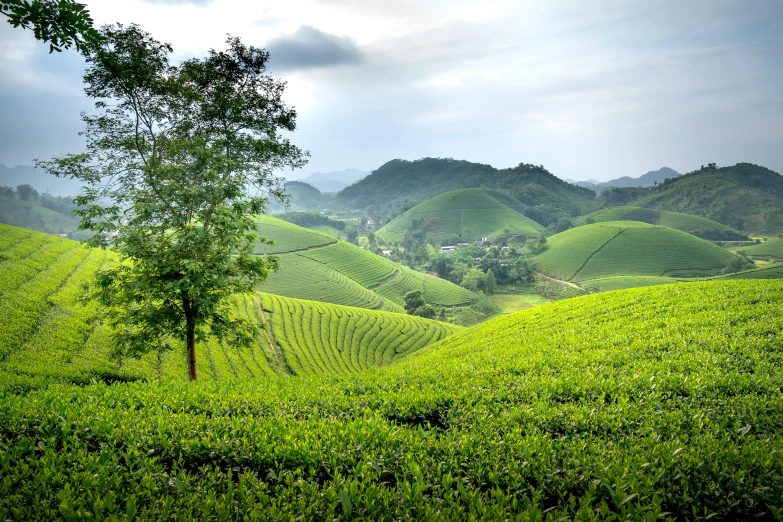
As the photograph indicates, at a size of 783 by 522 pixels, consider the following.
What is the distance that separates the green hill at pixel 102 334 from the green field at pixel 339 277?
2328 cm

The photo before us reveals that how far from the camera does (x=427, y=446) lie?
15.9 feet

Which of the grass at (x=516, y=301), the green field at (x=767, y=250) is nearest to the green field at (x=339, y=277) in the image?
the grass at (x=516, y=301)

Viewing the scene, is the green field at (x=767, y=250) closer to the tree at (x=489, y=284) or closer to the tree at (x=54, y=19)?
the tree at (x=489, y=284)

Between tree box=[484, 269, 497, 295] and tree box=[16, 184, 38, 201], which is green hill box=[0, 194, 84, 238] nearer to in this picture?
tree box=[16, 184, 38, 201]

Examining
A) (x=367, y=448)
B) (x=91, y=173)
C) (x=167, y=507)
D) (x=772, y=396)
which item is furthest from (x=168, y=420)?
(x=91, y=173)

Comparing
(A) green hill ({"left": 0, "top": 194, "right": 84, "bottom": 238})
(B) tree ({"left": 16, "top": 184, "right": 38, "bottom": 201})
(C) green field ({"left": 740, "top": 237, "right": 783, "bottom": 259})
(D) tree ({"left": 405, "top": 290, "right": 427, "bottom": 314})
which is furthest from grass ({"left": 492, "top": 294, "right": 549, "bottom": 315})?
(B) tree ({"left": 16, "top": 184, "right": 38, "bottom": 201})

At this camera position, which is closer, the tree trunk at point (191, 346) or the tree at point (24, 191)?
the tree trunk at point (191, 346)

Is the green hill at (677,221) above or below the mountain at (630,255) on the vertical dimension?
above

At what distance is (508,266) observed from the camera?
114562 mm

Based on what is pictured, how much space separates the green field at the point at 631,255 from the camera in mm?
107938

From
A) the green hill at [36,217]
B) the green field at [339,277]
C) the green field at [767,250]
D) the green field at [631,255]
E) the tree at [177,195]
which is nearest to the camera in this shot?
the tree at [177,195]

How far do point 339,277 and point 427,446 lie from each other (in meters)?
73.4

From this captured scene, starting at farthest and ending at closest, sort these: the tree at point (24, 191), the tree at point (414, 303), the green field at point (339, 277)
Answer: the tree at point (24, 191) < the tree at point (414, 303) < the green field at point (339, 277)

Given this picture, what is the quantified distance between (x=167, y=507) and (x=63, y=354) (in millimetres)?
16686
